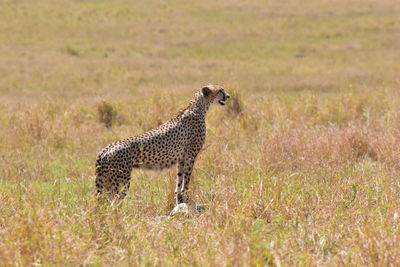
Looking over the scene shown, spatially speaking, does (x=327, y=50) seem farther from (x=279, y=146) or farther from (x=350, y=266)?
(x=350, y=266)

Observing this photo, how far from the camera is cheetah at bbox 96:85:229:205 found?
620 centimetres

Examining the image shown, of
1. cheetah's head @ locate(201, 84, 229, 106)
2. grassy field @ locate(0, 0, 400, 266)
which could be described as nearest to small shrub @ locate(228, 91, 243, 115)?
grassy field @ locate(0, 0, 400, 266)

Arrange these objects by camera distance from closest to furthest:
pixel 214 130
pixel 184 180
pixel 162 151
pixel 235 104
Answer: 1. pixel 162 151
2. pixel 184 180
3. pixel 214 130
4. pixel 235 104

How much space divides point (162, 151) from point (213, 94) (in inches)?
41.0

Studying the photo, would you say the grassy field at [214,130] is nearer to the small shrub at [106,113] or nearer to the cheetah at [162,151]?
the small shrub at [106,113]

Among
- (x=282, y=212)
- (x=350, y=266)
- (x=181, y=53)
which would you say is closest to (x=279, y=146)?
(x=282, y=212)

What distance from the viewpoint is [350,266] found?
4520mm

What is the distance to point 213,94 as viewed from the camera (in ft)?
24.4

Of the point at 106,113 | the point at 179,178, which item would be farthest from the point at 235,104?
the point at 179,178

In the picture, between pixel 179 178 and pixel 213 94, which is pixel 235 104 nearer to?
pixel 213 94

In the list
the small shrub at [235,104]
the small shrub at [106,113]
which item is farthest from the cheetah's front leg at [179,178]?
the small shrub at [106,113]

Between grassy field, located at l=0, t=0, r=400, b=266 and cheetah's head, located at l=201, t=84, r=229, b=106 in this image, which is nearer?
grassy field, located at l=0, t=0, r=400, b=266

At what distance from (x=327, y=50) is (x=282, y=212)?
1566 cm

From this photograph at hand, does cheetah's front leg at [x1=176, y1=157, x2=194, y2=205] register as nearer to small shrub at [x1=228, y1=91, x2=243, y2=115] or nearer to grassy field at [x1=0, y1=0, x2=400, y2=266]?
grassy field at [x1=0, y1=0, x2=400, y2=266]
